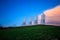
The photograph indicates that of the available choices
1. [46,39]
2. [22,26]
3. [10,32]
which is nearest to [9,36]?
[10,32]

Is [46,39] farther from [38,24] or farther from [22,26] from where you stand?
[22,26]

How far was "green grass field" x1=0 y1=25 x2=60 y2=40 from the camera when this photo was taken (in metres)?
2.25

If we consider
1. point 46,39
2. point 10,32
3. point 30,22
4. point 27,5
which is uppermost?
point 27,5

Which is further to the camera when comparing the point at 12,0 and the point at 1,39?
the point at 12,0

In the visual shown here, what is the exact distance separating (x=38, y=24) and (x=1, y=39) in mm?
749

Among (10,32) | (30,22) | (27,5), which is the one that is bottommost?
(10,32)

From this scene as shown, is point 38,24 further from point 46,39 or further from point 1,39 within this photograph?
point 1,39

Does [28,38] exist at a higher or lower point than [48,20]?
lower

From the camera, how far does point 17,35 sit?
89.3 inches

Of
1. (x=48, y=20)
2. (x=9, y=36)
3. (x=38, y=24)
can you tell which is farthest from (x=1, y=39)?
(x=48, y=20)

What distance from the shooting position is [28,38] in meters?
2.25

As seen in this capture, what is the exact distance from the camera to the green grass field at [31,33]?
225 centimetres

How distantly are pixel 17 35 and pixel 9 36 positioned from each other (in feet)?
0.48

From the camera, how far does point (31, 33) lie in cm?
229
